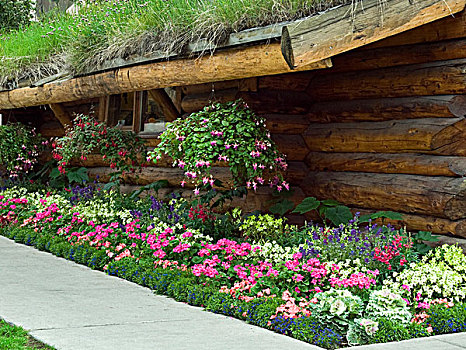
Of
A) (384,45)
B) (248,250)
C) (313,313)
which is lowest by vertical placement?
(313,313)

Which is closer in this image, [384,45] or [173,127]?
[384,45]

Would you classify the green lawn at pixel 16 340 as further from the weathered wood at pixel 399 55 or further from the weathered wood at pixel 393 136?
the weathered wood at pixel 399 55

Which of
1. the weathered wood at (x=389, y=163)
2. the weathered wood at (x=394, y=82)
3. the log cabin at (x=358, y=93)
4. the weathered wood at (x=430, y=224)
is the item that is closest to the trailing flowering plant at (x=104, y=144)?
the log cabin at (x=358, y=93)

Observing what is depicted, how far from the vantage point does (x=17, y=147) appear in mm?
11391

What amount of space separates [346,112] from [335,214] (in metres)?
1.18

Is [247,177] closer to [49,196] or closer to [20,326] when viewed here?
[20,326]

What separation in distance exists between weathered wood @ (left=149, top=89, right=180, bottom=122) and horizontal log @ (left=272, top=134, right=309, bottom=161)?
1811mm

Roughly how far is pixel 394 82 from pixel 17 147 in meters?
7.08

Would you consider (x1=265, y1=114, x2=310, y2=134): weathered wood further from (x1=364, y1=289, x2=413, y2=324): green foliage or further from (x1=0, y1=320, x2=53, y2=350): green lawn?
(x1=0, y1=320, x2=53, y2=350): green lawn

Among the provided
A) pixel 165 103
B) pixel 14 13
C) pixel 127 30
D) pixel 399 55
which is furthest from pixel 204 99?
pixel 14 13

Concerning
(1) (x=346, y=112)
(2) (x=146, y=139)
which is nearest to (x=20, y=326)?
(1) (x=346, y=112)

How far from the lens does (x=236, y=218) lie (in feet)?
25.5

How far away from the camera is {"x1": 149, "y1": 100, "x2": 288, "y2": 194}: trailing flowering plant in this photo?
22.7 feet

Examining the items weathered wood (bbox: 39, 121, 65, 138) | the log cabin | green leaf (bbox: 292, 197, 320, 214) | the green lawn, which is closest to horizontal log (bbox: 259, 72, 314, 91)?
the log cabin
